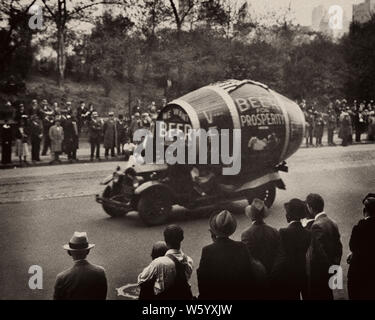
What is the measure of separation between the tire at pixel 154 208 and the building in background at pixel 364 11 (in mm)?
4535

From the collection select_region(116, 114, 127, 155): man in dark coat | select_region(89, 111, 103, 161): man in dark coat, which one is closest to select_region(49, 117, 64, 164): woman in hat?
select_region(89, 111, 103, 161): man in dark coat

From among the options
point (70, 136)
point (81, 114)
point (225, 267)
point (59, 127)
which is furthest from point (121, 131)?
point (225, 267)

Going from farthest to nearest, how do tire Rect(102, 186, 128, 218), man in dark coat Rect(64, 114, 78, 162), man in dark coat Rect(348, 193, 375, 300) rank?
man in dark coat Rect(64, 114, 78, 162) → tire Rect(102, 186, 128, 218) → man in dark coat Rect(348, 193, 375, 300)

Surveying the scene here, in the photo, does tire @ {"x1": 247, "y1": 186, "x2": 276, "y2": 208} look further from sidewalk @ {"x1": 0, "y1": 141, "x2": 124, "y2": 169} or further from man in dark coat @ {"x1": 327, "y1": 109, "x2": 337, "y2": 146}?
man in dark coat @ {"x1": 327, "y1": 109, "x2": 337, "y2": 146}

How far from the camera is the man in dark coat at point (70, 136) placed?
18.8 metres

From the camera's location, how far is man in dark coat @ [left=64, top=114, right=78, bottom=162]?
18.8 m

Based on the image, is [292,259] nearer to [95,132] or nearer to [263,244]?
[263,244]

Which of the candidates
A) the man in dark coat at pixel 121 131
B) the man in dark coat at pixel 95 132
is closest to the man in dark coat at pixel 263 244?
the man in dark coat at pixel 95 132

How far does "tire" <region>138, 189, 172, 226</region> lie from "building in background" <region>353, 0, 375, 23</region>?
14.9ft

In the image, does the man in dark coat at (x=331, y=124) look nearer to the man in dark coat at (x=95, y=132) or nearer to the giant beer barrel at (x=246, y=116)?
the man in dark coat at (x=95, y=132)

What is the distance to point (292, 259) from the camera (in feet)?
18.3

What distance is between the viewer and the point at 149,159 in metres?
10.9

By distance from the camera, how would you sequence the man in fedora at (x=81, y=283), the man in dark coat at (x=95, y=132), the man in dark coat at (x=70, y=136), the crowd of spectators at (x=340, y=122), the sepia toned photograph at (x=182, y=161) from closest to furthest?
the man in fedora at (x=81, y=283) → the sepia toned photograph at (x=182, y=161) → the man in dark coat at (x=70, y=136) → the man in dark coat at (x=95, y=132) → the crowd of spectators at (x=340, y=122)

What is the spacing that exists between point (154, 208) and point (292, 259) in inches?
200
